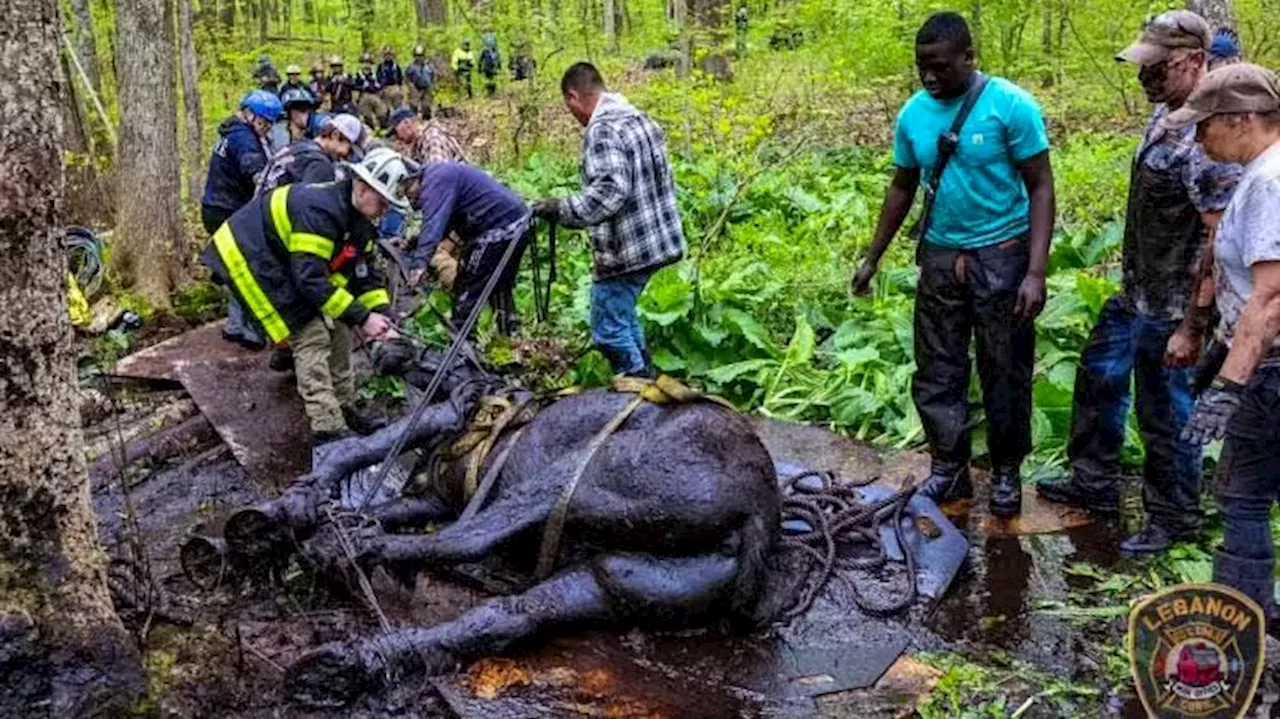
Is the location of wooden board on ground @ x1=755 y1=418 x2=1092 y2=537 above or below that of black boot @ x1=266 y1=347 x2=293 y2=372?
below

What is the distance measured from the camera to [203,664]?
150 inches

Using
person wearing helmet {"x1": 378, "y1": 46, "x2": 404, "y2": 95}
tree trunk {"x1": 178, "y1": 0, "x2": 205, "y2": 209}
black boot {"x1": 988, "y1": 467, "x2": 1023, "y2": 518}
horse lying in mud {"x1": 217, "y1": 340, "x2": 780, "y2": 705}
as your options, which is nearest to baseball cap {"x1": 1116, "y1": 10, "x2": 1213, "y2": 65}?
black boot {"x1": 988, "y1": 467, "x2": 1023, "y2": 518}

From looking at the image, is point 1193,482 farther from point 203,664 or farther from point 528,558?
point 203,664

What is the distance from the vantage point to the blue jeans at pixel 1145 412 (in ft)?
15.6

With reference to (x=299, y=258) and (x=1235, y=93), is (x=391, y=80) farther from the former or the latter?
(x=1235, y=93)

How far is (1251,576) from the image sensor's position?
3809 mm

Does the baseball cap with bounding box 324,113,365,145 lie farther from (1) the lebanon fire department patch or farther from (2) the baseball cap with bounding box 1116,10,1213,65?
(1) the lebanon fire department patch

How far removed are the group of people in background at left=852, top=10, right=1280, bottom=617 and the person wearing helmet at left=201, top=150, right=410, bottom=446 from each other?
7.98ft

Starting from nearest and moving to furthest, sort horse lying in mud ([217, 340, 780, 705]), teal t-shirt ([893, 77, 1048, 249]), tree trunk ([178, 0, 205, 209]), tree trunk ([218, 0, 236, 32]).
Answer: horse lying in mud ([217, 340, 780, 705]) → teal t-shirt ([893, 77, 1048, 249]) → tree trunk ([178, 0, 205, 209]) → tree trunk ([218, 0, 236, 32])

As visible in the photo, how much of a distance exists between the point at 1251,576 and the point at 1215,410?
24.2 inches

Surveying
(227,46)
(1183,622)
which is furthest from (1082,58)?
(227,46)

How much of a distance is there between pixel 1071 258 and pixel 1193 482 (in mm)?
3121

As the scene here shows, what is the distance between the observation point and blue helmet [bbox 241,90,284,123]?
8156 millimetres

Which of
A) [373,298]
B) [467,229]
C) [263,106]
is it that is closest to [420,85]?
[263,106]
